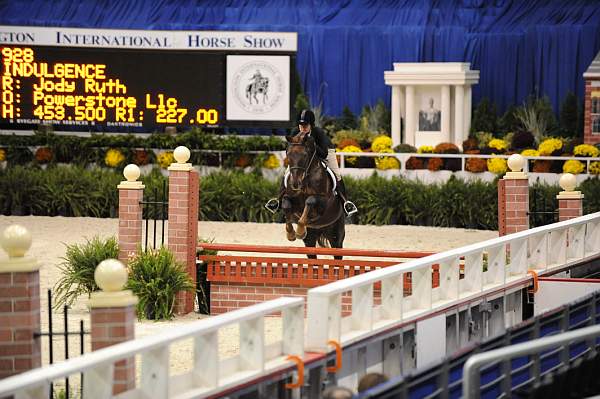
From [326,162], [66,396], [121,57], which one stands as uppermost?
[121,57]

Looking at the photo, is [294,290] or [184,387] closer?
[184,387]

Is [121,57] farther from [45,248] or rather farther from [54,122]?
[45,248]

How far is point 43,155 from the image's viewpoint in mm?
25094

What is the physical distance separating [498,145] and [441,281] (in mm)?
16340

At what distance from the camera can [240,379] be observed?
8.12 metres

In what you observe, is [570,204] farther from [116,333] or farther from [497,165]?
[116,333]

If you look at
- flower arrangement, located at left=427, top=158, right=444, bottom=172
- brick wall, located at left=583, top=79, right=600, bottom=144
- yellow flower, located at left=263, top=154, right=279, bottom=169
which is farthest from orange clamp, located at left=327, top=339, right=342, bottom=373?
brick wall, located at left=583, top=79, right=600, bottom=144

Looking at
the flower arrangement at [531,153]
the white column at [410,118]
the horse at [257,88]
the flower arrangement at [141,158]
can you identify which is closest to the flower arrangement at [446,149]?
the flower arrangement at [531,153]

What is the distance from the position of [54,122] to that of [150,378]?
56.6 feet

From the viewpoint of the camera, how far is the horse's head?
50.4 feet

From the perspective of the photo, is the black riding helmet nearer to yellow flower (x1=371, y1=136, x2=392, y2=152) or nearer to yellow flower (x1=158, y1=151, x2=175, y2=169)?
yellow flower (x1=158, y1=151, x2=175, y2=169)

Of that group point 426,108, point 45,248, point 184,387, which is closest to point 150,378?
point 184,387

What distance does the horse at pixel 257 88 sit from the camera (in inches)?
955

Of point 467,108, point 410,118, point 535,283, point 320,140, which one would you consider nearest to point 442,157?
point 410,118
